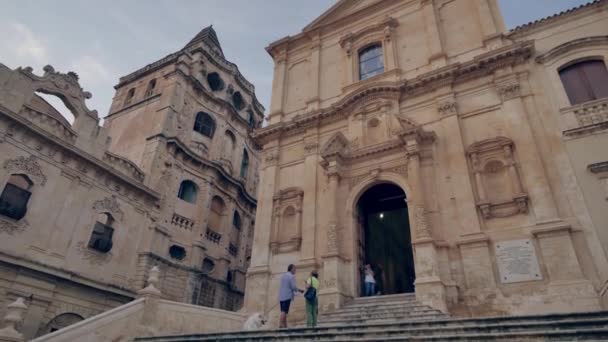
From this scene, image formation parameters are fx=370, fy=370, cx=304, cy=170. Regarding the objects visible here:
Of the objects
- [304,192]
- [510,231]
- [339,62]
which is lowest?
[510,231]

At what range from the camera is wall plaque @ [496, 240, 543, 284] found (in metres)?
9.45

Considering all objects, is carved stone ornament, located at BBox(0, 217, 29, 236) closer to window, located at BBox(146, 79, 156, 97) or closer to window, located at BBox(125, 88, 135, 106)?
window, located at BBox(146, 79, 156, 97)

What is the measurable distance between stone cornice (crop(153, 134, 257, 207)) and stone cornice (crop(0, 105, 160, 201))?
11.2ft

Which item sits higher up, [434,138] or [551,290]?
[434,138]

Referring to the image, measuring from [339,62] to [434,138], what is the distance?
6.79m

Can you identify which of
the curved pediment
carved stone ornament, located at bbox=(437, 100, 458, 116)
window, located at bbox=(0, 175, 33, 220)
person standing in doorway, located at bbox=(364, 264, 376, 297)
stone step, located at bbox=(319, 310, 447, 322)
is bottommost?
stone step, located at bbox=(319, 310, 447, 322)

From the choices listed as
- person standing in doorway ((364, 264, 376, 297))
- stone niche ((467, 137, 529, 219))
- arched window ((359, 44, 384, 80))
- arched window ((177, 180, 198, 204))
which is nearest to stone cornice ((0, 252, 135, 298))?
arched window ((177, 180, 198, 204))

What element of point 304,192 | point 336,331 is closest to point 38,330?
point 304,192

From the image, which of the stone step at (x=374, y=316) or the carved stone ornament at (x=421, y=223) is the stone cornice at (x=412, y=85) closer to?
the carved stone ornament at (x=421, y=223)

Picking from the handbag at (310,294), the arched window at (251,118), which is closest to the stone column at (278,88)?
the handbag at (310,294)

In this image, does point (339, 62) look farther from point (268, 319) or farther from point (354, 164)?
point (268, 319)

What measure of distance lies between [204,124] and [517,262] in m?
21.4

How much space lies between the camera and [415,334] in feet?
20.4

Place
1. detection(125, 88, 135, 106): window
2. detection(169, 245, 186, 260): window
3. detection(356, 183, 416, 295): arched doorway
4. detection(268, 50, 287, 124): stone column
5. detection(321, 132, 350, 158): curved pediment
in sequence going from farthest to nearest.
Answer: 1. detection(125, 88, 135, 106): window
2. detection(169, 245, 186, 260): window
3. detection(268, 50, 287, 124): stone column
4. detection(356, 183, 416, 295): arched doorway
5. detection(321, 132, 350, 158): curved pediment
